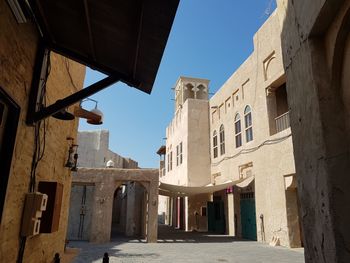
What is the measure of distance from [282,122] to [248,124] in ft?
9.35

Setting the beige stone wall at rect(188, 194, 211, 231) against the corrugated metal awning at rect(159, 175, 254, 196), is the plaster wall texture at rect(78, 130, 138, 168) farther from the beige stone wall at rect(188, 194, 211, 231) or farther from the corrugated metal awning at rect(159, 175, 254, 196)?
the corrugated metal awning at rect(159, 175, 254, 196)

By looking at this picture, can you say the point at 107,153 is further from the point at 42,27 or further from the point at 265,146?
the point at 42,27

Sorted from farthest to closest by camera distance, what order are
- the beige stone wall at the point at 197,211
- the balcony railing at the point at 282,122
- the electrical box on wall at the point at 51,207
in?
1. the beige stone wall at the point at 197,211
2. the balcony railing at the point at 282,122
3. the electrical box on wall at the point at 51,207

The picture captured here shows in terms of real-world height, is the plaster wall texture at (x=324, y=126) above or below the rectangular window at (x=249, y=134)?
below

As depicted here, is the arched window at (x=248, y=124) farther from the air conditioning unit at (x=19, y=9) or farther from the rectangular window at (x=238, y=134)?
the air conditioning unit at (x=19, y=9)

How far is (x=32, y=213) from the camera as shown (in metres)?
3.08

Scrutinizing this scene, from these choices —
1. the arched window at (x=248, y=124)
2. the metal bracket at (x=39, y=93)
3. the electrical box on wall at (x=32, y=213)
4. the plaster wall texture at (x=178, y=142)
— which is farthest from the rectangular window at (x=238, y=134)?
the electrical box on wall at (x=32, y=213)

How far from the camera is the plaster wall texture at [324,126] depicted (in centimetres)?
274

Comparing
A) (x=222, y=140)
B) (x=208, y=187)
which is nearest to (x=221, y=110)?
(x=222, y=140)

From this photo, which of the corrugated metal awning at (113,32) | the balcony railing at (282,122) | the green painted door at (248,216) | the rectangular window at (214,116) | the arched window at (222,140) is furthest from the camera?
the rectangular window at (214,116)

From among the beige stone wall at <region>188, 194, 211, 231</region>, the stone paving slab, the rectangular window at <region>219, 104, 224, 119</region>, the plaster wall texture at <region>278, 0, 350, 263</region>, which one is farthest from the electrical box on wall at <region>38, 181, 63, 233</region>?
the beige stone wall at <region>188, 194, 211, 231</region>

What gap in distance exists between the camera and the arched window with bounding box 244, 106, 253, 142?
14988 millimetres

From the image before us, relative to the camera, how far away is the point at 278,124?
1290 centimetres

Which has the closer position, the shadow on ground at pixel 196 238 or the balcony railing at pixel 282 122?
the balcony railing at pixel 282 122
